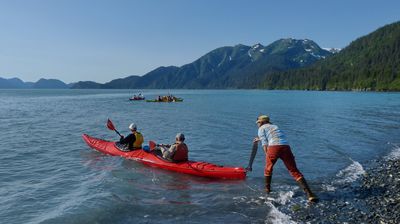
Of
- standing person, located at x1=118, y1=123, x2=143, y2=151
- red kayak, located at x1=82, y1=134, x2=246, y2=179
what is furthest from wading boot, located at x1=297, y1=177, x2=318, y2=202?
standing person, located at x1=118, y1=123, x2=143, y2=151

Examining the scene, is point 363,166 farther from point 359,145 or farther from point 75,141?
point 75,141

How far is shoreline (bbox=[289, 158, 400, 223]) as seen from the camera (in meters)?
11.6

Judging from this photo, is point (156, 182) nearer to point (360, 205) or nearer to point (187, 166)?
point (187, 166)

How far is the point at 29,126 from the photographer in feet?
134

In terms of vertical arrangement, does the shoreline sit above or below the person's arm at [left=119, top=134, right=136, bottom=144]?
below

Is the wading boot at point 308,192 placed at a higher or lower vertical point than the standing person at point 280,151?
lower

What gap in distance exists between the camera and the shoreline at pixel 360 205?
37.9 feet

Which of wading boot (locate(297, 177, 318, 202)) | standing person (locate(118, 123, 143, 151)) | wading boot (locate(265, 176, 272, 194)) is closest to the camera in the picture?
wading boot (locate(297, 177, 318, 202))

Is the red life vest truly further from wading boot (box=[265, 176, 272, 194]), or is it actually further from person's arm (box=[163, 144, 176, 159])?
wading boot (box=[265, 176, 272, 194])

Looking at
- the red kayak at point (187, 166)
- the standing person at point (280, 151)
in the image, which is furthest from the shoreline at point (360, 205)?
the red kayak at point (187, 166)

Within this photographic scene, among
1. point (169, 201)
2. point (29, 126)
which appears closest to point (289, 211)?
point (169, 201)

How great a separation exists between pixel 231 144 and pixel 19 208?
17559 mm

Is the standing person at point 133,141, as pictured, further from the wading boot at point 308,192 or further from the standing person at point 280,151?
the wading boot at point 308,192

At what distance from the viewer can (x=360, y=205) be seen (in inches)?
504
